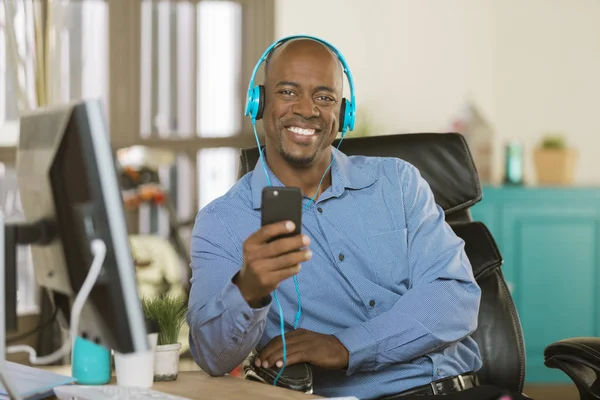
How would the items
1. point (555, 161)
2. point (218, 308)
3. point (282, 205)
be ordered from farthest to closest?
point (555, 161), point (218, 308), point (282, 205)

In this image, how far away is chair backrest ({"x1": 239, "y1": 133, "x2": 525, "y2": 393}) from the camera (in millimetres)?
2080

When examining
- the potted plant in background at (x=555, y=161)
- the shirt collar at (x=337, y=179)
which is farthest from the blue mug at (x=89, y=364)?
the potted plant in background at (x=555, y=161)

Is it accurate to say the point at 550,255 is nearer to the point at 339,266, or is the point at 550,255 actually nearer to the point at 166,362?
the point at 339,266

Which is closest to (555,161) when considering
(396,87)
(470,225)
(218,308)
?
(396,87)

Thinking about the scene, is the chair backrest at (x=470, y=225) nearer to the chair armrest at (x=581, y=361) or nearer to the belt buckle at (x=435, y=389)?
the chair armrest at (x=581, y=361)

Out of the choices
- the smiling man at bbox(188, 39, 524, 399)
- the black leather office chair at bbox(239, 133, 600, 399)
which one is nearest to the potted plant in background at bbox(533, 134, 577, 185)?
the black leather office chair at bbox(239, 133, 600, 399)

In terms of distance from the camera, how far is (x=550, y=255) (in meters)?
4.16

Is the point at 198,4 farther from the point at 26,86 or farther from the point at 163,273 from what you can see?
the point at 163,273

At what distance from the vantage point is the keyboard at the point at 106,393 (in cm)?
143

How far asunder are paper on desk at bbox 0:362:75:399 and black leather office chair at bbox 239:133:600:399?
723 mm

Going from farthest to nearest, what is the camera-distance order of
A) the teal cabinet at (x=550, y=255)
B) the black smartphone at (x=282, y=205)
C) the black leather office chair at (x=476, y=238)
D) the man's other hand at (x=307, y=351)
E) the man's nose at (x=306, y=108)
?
the teal cabinet at (x=550, y=255) < the black leather office chair at (x=476, y=238) < the man's nose at (x=306, y=108) < the man's other hand at (x=307, y=351) < the black smartphone at (x=282, y=205)

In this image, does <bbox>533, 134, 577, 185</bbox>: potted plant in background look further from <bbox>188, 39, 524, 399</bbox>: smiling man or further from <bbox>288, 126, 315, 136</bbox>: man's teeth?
<bbox>288, 126, 315, 136</bbox>: man's teeth

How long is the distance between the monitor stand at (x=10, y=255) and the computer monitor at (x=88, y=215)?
2 centimetres

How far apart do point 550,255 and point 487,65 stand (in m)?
1.04
